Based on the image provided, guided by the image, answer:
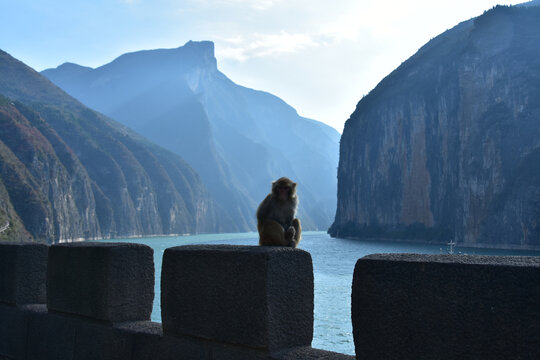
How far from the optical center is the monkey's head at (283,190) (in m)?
6.06

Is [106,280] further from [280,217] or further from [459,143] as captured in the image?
[459,143]

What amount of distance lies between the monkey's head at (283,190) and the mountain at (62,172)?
8009cm

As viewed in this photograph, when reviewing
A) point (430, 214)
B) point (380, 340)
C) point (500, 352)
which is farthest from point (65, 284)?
point (430, 214)

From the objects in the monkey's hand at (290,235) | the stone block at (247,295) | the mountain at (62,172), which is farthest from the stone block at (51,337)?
the mountain at (62,172)

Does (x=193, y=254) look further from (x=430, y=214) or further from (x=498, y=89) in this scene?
(x=430, y=214)

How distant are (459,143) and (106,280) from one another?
116470mm

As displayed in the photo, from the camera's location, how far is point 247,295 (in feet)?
12.2

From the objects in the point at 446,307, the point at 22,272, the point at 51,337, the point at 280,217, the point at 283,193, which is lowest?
the point at 51,337

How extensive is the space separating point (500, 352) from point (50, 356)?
14.9 ft

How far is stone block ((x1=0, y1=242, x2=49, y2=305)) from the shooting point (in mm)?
6168

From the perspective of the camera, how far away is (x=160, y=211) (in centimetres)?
19962

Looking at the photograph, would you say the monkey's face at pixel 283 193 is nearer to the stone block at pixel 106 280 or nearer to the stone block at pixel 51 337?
the stone block at pixel 106 280

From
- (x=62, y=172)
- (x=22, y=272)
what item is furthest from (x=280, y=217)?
(x=62, y=172)

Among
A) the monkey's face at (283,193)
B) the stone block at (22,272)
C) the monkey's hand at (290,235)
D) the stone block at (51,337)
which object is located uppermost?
the monkey's face at (283,193)
